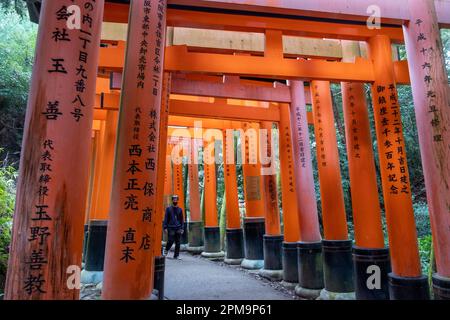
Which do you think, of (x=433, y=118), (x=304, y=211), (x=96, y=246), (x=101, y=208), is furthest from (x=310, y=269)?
(x=96, y=246)

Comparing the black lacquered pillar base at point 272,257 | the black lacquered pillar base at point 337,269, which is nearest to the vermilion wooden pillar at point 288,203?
the black lacquered pillar base at point 272,257

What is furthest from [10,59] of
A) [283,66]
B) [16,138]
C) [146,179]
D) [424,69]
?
[424,69]

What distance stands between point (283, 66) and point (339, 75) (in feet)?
2.83

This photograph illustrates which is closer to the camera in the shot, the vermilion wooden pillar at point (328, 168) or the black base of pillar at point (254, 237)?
the vermilion wooden pillar at point (328, 168)

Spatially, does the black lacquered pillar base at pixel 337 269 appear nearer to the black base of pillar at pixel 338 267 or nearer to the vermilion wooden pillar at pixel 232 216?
the black base of pillar at pixel 338 267

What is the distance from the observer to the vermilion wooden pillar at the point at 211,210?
11.0m

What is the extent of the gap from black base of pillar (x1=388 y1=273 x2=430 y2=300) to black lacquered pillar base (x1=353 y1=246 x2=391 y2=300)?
71 cm

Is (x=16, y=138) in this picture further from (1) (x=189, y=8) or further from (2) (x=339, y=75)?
(2) (x=339, y=75)

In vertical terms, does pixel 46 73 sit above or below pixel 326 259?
above

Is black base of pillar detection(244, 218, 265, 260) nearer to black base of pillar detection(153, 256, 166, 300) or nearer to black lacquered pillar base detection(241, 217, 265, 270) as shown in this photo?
black lacquered pillar base detection(241, 217, 265, 270)

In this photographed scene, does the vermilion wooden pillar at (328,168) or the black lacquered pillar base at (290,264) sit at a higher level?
the vermilion wooden pillar at (328,168)

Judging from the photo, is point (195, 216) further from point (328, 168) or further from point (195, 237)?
point (328, 168)

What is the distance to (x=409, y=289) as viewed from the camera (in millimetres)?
4188

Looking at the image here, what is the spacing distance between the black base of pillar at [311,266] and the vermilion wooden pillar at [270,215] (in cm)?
168
